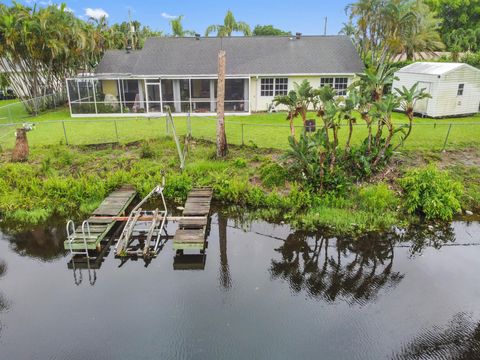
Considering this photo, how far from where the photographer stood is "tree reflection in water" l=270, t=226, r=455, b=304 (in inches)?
265

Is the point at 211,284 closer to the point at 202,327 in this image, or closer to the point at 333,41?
the point at 202,327

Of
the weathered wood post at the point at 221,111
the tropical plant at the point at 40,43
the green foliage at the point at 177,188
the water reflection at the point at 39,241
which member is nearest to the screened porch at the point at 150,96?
the tropical plant at the point at 40,43

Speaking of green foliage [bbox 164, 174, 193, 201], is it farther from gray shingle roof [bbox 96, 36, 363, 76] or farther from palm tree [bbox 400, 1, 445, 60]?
palm tree [bbox 400, 1, 445, 60]

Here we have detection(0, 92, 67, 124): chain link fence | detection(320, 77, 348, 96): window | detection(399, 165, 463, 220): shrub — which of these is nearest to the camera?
detection(399, 165, 463, 220): shrub

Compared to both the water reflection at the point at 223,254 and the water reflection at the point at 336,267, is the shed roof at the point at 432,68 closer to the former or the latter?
the water reflection at the point at 336,267

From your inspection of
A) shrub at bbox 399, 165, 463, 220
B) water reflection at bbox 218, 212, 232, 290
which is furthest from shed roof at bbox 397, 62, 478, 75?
water reflection at bbox 218, 212, 232, 290

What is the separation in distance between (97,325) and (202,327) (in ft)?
5.43

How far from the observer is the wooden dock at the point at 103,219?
7785 millimetres

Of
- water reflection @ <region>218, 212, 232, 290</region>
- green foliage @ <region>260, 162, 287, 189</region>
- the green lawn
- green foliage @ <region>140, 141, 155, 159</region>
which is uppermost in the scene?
the green lawn

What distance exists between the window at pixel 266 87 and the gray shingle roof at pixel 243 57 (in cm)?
Answer: 55

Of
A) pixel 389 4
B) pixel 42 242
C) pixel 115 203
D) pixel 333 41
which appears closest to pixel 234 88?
pixel 333 41

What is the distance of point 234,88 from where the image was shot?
22.3m

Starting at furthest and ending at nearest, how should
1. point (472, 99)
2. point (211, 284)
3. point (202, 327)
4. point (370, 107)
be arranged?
point (472, 99)
point (370, 107)
point (211, 284)
point (202, 327)

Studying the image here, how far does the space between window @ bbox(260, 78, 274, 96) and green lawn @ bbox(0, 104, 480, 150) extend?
2475mm
